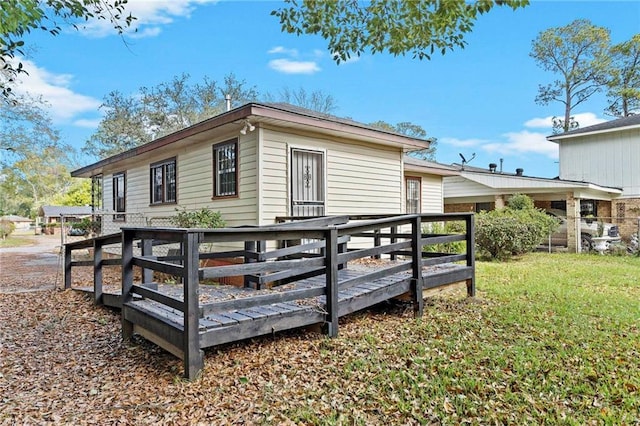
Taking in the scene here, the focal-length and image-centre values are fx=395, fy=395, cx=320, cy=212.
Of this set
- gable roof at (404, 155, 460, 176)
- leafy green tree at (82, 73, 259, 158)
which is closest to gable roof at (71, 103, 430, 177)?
gable roof at (404, 155, 460, 176)

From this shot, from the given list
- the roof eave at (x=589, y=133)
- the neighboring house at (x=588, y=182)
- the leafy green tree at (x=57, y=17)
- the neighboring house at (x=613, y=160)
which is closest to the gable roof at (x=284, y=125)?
the leafy green tree at (x=57, y=17)

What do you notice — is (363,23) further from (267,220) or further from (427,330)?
(427,330)

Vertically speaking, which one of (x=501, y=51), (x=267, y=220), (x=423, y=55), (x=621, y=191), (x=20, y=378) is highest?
(x=501, y=51)

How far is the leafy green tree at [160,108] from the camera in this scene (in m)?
28.9

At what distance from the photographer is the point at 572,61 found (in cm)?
2467

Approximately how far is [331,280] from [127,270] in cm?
211

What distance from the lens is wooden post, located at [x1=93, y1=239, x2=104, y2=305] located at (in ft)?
18.0

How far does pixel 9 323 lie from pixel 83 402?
2.99 m

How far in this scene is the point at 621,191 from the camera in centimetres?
1650

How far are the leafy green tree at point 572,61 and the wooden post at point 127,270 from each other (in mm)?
28279

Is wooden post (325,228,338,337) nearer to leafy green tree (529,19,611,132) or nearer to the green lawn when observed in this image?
the green lawn

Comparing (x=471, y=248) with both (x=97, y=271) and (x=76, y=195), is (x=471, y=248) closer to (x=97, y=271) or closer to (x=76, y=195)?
(x=97, y=271)

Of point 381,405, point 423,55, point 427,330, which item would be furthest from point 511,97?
point 381,405

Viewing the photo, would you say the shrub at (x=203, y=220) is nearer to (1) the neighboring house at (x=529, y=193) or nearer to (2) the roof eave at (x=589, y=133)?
(1) the neighboring house at (x=529, y=193)
